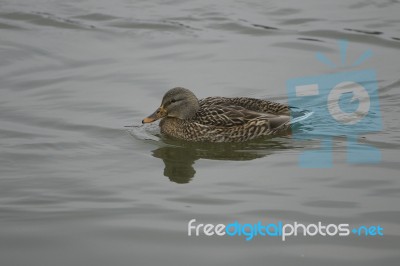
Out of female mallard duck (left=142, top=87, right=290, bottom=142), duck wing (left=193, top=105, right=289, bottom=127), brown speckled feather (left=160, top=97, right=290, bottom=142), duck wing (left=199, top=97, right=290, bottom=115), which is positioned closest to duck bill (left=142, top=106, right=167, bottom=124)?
female mallard duck (left=142, top=87, right=290, bottom=142)

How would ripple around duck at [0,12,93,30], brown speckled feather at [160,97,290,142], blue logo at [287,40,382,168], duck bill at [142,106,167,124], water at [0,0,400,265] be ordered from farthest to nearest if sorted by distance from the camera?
ripple around duck at [0,12,93,30] < duck bill at [142,106,167,124] < brown speckled feather at [160,97,290,142] < blue logo at [287,40,382,168] < water at [0,0,400,265]

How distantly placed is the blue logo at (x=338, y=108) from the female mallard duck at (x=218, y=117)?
15.2 inches

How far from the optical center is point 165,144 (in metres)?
9.79

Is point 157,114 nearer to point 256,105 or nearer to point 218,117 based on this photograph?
point 218,117

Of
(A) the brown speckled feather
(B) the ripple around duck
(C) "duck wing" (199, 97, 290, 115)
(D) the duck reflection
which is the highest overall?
(B) the ripple around duck

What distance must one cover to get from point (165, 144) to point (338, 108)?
2520 mm

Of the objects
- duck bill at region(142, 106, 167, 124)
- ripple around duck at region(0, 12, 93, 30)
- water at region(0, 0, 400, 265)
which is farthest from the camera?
ripple around duck at region(0, 12, 93, 30)

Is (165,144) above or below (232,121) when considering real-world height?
below

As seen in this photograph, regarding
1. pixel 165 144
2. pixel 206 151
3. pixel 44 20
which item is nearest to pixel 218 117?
pixel 206 151

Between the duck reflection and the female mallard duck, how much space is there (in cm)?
12

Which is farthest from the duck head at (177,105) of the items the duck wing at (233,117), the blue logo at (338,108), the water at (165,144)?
the blue logo at (338,108)

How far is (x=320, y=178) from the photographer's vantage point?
811 cm

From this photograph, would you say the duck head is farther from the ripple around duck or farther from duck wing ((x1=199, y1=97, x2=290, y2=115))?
the ripple around duck

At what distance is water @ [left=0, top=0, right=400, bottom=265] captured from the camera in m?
6.56
